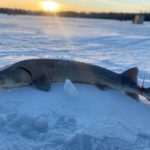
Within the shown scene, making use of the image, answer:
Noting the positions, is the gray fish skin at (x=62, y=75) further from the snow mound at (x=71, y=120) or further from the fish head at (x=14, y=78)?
the snow mound at (x=71, y=120)

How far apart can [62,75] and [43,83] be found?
0.31m

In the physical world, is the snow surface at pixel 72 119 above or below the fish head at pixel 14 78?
below

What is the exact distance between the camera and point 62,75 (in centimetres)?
457

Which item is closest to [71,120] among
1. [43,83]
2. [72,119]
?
[72,119]

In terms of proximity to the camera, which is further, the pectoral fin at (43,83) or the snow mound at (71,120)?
the pectoral fin at (43,83)

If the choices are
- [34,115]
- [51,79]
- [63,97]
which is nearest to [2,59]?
[51,79]

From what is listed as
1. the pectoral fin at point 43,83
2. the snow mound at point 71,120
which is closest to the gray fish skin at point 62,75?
the pectoral fin at point 43,83

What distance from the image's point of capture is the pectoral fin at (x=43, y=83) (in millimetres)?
4312

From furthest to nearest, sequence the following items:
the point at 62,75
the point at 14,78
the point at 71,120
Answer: the point at 62,75
the point at 14,78
the point at 71,120

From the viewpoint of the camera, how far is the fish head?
4.25 m

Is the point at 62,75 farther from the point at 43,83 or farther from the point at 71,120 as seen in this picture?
the point at 71,120

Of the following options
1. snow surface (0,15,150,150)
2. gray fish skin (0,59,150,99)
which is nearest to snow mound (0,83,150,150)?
snow surface (0,15,150,150)

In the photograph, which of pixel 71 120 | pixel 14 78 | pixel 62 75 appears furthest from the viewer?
pixel 62 75

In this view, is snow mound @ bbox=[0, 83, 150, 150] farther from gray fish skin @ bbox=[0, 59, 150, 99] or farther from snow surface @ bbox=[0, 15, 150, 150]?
gray fish skin @ bbox=[0, 59, 150, 99]
